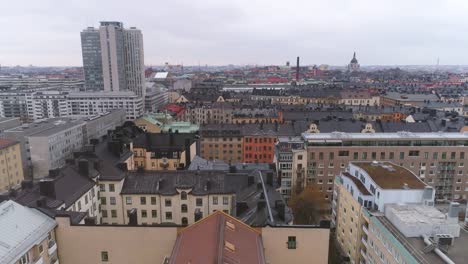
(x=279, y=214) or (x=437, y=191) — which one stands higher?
(x=279, y=214)

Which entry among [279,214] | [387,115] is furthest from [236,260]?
[387,115]

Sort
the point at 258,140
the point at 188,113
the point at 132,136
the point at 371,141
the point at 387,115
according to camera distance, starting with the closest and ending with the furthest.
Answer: the point at 371,141
the point at 132,136
the point at 258,140
the point at 387,115
the point at 188,113

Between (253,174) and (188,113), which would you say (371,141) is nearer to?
(253,174)

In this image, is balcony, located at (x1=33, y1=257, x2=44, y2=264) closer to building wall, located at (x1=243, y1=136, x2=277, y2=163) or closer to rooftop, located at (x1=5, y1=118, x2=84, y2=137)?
building wall, located at (x1=243, y1=136, x2=277, y2=163)

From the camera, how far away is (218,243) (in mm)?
29922

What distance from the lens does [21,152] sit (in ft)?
325

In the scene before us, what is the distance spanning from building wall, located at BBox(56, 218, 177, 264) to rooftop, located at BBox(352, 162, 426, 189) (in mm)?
28381

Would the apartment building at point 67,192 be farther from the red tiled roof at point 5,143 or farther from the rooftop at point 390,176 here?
the red tiled roof at point 5,143

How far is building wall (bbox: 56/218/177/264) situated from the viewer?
38.3 m

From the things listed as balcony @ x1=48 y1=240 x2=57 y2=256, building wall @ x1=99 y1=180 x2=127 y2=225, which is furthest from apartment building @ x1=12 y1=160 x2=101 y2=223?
balcony @ x1=48 y1=240 x2=57 y2=256

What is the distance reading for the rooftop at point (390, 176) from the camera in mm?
47594

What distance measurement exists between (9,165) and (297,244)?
7652cm

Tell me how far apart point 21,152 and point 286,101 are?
12377 cm

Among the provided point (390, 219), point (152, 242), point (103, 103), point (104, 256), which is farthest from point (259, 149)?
point (103, 103)
